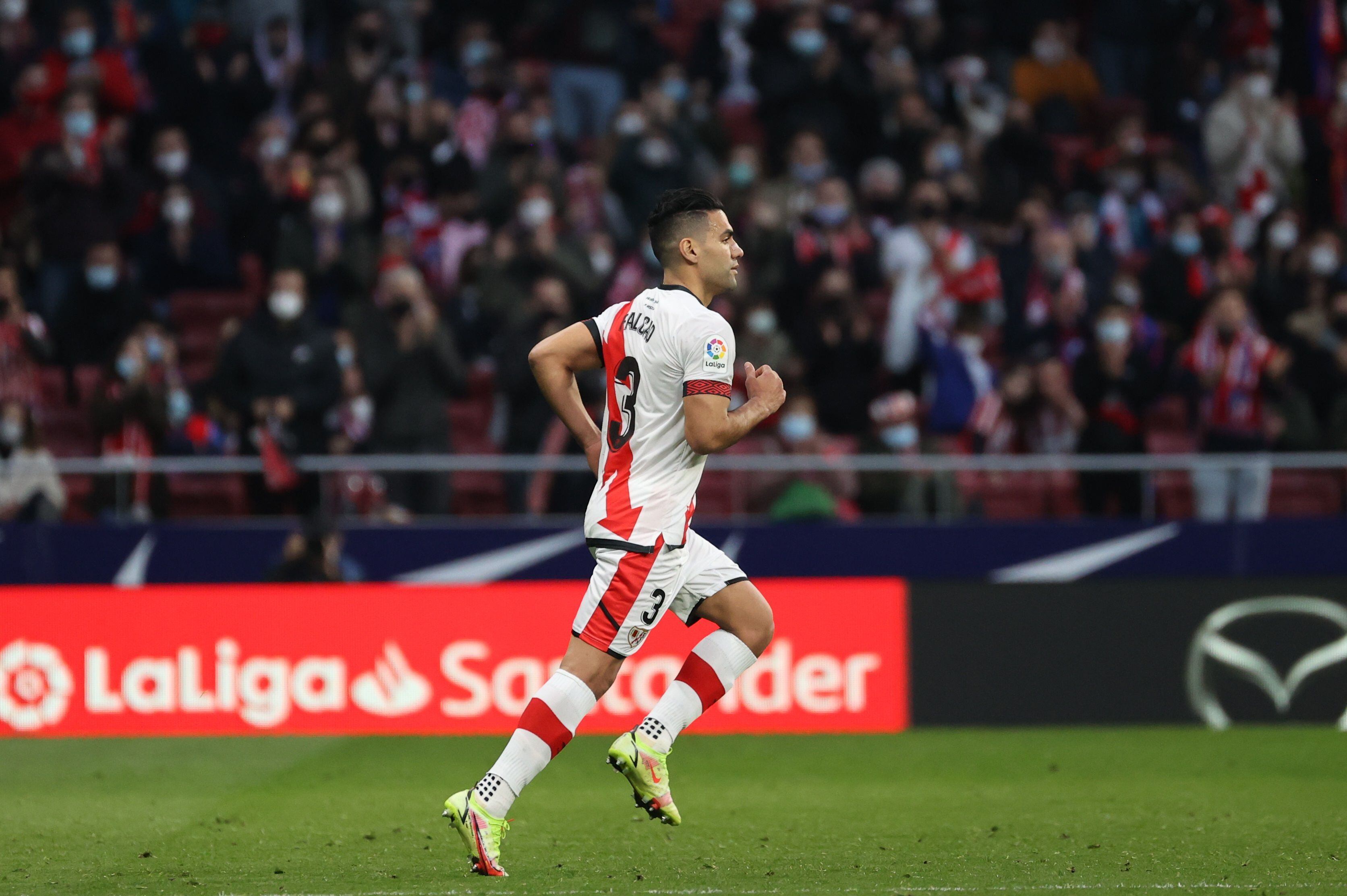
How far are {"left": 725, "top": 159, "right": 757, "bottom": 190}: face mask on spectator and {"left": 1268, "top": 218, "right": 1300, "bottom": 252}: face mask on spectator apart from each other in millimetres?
4473

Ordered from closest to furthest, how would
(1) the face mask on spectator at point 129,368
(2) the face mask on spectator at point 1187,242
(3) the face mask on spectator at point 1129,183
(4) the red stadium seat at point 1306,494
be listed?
(4) the red stadium seat at point 1306,494 → (1) the face mask on spectator at point 129,368 → (2) the face mask on spectator at point 1187,242 → (3) the face mask on spectator at point 1129,183

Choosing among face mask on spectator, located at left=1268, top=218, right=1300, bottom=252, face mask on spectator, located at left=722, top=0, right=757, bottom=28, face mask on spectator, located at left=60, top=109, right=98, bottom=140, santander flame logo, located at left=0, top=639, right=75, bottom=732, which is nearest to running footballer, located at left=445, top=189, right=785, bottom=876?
santander flame logo, located at left=0, top=639, right=75, bottom=732

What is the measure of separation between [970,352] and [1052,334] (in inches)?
34.4

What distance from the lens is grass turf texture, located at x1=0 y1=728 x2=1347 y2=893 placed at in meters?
6.04

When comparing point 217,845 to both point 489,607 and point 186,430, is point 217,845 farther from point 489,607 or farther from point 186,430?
point 186,430

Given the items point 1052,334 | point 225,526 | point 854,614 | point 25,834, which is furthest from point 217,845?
point 1052,334

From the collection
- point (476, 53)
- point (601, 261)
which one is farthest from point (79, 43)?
point (601, 261)

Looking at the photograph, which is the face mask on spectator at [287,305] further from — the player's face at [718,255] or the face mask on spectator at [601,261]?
the player's face at [718,255]

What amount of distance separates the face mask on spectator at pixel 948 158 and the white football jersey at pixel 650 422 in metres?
10.2

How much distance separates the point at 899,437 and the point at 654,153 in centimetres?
352

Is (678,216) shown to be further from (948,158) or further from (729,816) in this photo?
(948,158)

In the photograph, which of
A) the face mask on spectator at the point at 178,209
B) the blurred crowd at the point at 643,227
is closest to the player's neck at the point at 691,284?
the blurred crowd at the point at 643,227

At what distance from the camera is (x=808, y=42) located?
55.0 feet

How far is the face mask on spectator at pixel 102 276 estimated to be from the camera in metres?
14.1
